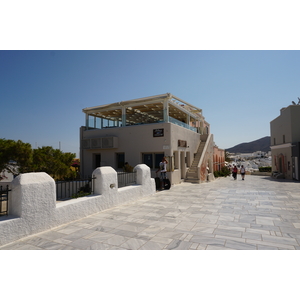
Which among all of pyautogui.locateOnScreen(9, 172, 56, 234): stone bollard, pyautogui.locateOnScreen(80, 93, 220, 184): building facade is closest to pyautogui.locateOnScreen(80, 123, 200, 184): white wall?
pyautogui.locateOnScreen(80, 93, 220, 184): building facade

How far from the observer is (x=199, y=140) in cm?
2120

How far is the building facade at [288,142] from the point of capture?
63.1 feet

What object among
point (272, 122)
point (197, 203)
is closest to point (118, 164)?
point (197, 203)

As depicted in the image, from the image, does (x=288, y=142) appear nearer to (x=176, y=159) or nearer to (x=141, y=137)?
(x=176, y=159)

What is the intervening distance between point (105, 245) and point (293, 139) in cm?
2103

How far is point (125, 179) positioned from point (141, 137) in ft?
21.3

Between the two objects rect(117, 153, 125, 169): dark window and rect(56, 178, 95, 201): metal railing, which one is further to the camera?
rect(117, 153, 125, 169): dark window

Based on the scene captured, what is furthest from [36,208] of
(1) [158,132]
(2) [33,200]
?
(1) [158,132]

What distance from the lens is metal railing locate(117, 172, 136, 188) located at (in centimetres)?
985

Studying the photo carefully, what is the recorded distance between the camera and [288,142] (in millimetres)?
20328

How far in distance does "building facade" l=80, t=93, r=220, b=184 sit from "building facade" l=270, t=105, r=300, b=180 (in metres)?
7.62

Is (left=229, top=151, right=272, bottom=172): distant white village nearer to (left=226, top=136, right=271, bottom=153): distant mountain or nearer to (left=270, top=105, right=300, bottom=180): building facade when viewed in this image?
(left=270, top=105, right=300, bottom=180): building facade

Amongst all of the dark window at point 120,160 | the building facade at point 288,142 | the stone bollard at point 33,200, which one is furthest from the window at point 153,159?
the building facade at point 288,142

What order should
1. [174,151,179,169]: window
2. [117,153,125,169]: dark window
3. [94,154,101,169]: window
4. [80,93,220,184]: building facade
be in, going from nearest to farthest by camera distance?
1. [80,93,220,184]: building facade
2. [174,151,179,169]: window
3. [117,153,125,169]: dark window
4. [94,154,101,169]: window
